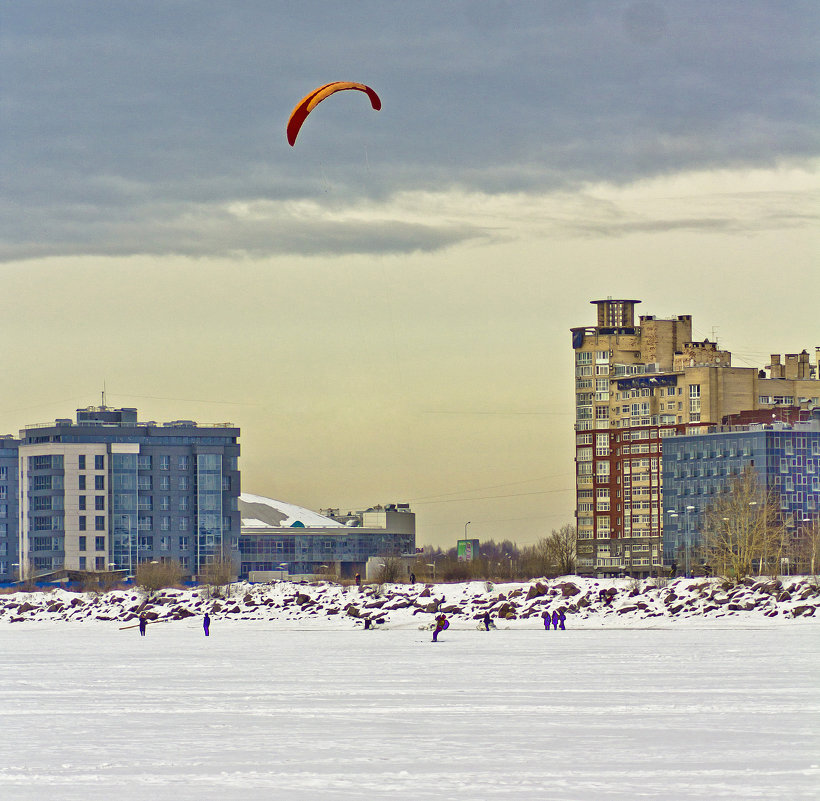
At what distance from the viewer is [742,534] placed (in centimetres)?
10581

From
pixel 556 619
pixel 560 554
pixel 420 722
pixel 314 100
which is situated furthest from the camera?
pixel 560 554

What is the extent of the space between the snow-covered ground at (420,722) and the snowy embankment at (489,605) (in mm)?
18994

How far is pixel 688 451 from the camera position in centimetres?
17088

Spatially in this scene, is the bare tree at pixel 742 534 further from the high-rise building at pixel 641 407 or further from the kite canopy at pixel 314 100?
the kite canopy at pixel 314 100

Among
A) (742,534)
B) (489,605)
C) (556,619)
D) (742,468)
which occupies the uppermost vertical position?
(742,468)

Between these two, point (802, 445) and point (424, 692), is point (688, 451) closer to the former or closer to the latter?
point (802, 445)

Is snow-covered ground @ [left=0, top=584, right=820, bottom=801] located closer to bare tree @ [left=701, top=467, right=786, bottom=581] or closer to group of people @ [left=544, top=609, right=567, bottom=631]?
group of people @ [left=544, top=609, right=567, bottom=631]

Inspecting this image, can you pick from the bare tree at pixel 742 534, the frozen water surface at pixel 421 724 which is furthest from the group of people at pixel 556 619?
the bare tree at pixel 742 534

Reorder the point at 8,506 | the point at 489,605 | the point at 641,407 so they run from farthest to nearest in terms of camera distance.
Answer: the point at 641,407, the point at 8,506, the point at 489,605

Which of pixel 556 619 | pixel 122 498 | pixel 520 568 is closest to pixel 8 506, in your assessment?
pixel 122 498

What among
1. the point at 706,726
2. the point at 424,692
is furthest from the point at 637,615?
the point at 706,726

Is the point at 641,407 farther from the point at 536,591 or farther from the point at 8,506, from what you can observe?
the point at 536,591

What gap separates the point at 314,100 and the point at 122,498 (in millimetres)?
125844

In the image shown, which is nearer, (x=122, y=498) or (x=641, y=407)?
(x=122, y=498)
